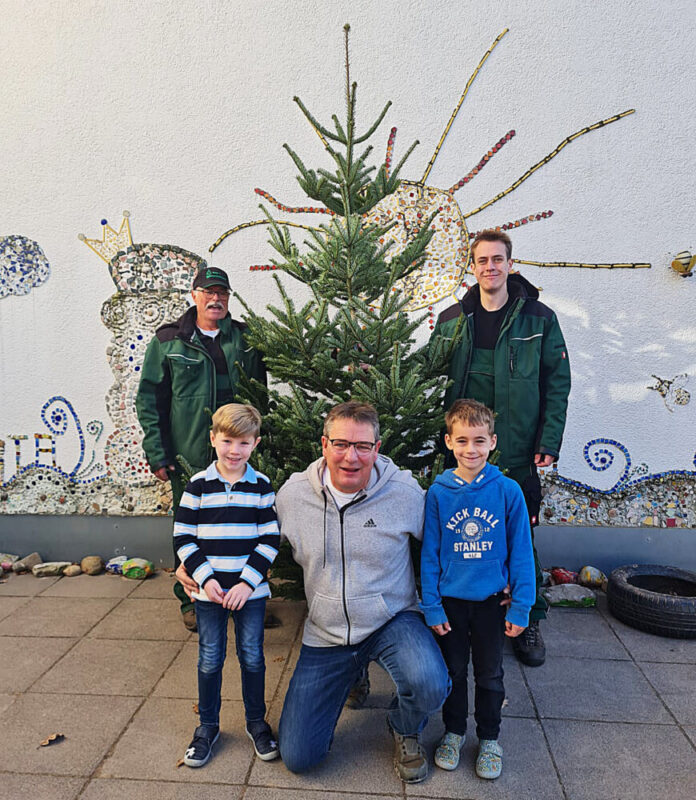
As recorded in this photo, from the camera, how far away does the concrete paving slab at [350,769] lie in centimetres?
248

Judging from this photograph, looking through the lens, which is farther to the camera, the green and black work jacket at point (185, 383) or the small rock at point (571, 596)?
the small rock at point (571, 596)

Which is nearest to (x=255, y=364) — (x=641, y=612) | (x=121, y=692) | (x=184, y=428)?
(x=184, y=428)

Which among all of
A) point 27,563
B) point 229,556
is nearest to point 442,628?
point 229,556

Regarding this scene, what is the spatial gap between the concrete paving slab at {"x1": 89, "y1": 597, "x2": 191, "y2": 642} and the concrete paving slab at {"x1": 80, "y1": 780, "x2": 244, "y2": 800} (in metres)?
1.34

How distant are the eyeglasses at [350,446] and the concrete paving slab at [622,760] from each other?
5.30ft

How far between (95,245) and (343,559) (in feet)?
12.1

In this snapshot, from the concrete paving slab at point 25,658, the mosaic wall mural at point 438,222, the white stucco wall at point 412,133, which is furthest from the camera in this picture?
the mosaic wall mural at point 438,222

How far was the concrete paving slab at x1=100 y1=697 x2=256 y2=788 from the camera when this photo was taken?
2.54 meters

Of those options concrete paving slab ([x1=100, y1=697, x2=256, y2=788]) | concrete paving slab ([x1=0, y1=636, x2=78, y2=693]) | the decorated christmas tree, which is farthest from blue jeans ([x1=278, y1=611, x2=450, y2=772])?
concrete paving slab ([x1=0, y1=636, x2=78, y2=693])

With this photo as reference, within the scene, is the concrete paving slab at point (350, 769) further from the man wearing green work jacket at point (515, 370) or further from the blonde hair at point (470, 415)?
the blonde hair at point (470, 415)

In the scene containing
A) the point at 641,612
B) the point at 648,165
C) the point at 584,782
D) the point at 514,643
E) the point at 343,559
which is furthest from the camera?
the point at 648,165

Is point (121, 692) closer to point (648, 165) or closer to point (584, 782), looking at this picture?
point (584, 782)

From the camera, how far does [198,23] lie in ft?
15.6

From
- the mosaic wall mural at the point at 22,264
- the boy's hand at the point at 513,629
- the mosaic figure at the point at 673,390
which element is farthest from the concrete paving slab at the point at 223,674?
the mosaic figure at the point at 673,390
